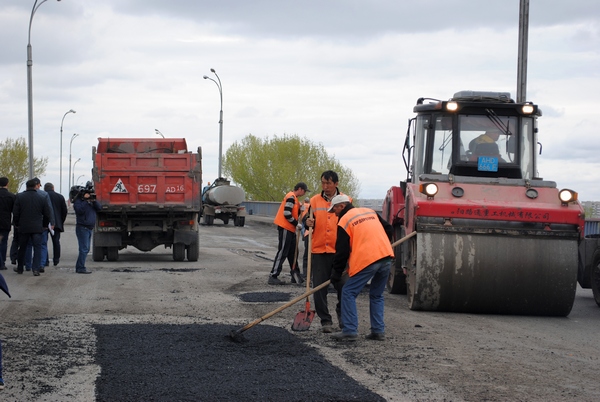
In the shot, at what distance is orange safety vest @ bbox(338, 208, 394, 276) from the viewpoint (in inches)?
336

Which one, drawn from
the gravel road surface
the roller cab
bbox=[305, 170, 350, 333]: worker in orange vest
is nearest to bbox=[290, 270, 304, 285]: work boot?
the gravel road surface

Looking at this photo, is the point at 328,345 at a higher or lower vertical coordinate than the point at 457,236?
lower

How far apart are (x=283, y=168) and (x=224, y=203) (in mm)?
34692

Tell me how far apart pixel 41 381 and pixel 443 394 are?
3.04 metres

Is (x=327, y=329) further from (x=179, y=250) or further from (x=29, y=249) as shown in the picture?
(x=179, y=250)

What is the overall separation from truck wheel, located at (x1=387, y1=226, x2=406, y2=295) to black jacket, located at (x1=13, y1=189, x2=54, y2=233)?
663 centimetres

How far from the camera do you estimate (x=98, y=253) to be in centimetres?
1862

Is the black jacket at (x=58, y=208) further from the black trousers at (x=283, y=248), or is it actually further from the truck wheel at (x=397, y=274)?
the truck wheel at (x=397, y=274)

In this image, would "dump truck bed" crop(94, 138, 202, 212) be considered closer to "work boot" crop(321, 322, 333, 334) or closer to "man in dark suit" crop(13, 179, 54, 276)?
"man in dark suit" crop(13, 179, 54, 276)

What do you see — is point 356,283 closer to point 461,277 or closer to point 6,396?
point 461,277

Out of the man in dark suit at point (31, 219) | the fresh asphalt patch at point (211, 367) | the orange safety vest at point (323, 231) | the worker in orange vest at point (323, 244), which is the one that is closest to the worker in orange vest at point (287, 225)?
the orange safety vest at point (323, 231)

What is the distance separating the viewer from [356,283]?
862cm

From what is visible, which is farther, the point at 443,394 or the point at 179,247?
the point at 179,247

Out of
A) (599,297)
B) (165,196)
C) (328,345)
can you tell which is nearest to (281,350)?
(328,345)
